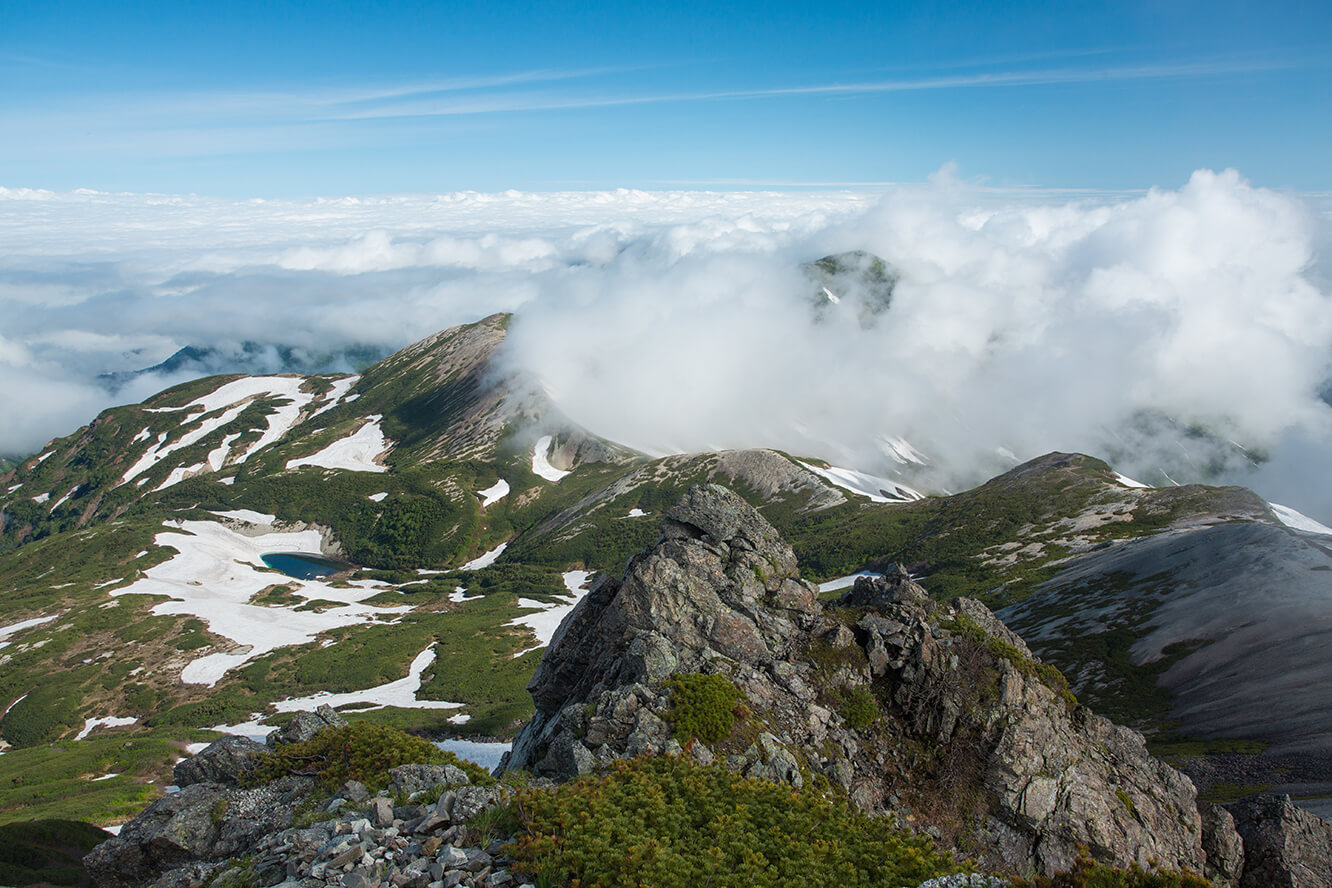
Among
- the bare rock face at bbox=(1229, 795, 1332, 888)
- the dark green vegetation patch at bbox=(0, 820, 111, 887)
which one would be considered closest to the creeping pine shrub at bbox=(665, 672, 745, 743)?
the dark green vegetation patch at bbox=(0, 820, 111, 887)

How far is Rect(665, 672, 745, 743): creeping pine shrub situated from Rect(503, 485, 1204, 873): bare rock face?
18.3 inches

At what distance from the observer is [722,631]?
128ft

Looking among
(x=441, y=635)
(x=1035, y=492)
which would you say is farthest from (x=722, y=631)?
(x=1035, y=492)

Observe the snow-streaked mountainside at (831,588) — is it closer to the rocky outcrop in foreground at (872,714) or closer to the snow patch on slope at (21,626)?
the snow patch on slope at (21,626)

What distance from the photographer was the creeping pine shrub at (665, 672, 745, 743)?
2923 cm

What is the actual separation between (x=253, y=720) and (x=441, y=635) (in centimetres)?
5211

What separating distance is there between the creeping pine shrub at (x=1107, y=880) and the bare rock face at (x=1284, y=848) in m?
17.6

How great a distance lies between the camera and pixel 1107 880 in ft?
63.5

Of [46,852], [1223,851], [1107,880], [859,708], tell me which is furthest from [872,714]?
[46,852]

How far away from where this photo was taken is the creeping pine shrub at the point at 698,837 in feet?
61.8

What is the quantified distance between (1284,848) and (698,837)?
2929cm

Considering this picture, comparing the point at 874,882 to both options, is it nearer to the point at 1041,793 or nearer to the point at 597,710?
the point at 597,710

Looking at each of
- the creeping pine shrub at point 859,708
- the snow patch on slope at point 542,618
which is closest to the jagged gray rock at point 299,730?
the creeping pine shrub at point 859,708

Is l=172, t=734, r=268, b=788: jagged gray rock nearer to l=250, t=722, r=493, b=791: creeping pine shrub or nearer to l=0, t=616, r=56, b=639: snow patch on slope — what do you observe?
l=250, t=722, r=493, b=791: creeping pine shrub
